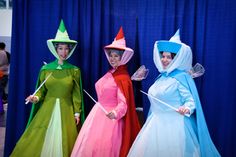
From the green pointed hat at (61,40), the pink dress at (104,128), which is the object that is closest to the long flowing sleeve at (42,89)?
the green pointed hat at (61,40)

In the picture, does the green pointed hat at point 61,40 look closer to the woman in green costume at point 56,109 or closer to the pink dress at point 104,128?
the woman in green costume at point 56,109

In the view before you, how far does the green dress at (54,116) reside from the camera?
2.84 meters

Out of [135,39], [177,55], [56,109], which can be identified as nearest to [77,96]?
[56,109]

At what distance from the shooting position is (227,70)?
9.53ft

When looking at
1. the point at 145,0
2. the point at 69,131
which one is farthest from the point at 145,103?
the point at 145,0

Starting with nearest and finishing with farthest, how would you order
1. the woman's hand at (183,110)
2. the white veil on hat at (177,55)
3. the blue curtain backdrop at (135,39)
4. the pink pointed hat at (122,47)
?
the woman's hand at (183,110) < the white veil on hat at (177,55) < the pink pointed hat at (122,47) < the blue curtain backdrop at (135,39)

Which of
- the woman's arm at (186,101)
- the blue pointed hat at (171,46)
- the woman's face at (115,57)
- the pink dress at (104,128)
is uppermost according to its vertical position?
the blue pointed hat at (171,46)

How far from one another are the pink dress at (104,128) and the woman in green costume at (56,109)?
185 millimetres

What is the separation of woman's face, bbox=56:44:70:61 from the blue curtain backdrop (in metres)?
0.27

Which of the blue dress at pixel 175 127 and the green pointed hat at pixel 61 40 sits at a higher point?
the green pointed hat at pixel 61 40

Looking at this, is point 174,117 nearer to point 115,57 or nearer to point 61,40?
point 115,57

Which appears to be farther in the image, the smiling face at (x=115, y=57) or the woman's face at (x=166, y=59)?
the smiling face at (x=115, y=57)

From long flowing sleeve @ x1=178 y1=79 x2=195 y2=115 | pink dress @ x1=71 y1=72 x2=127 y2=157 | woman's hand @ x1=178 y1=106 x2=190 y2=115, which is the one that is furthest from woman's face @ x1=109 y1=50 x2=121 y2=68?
woman's hand @ x1=178 y1=106 x2=190 y2=115

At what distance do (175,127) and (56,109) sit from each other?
113cm
